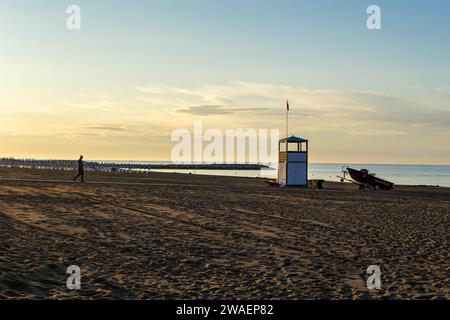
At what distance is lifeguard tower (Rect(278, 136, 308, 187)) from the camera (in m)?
34.4

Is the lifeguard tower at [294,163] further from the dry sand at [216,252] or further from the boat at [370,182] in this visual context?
the dry sand at [216,252]

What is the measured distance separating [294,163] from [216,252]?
974 inches

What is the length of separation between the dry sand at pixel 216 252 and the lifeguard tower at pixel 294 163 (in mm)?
15764

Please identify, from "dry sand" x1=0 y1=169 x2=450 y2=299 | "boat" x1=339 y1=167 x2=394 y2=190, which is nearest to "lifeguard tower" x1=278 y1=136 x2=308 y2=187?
"boat" x1=339 y1=167 x2=394 y2=190

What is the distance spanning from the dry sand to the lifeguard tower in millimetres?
15764

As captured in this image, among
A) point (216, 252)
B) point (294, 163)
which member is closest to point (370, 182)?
point (294, 163)

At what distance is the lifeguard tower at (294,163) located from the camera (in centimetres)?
3438

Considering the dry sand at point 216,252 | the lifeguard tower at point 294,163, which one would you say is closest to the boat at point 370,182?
the lifeguard tower at point 294,163

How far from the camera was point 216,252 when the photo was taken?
10.6 metres

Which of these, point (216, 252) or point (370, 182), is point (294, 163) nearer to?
point (370, 182)

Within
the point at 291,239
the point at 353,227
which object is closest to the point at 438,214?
the point at 353,227

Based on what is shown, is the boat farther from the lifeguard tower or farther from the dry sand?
the dry sand
